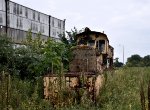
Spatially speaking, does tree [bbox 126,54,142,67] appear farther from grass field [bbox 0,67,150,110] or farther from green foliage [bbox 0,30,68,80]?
grass field [bbox 0,67,150,110]

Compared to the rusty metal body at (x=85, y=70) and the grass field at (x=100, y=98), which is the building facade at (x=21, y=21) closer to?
the rusty metal body at (x=85, y=70)

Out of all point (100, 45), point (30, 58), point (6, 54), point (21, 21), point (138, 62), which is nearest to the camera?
point (6, 54)

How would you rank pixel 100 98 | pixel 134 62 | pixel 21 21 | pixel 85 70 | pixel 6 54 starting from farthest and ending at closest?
pixel 134 62 → pixel 21 21 → pixel 6 54 → pixel 85 70 → pixel 100 98

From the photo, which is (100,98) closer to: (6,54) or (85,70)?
(85,70)

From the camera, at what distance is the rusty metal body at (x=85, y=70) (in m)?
10.5

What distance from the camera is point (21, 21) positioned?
54.9 m

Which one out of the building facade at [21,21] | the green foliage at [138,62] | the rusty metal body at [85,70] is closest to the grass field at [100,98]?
the rusty metal body at [85,70]

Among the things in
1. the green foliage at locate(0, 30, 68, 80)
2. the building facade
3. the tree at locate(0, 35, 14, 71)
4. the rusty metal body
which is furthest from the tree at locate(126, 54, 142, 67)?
the tree at locate(0, 35, 14, 71)

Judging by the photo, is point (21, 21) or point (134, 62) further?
point (134, 62)

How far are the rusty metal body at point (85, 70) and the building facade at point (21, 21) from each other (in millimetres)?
21769

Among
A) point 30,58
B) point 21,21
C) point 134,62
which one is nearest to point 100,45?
point 30,58

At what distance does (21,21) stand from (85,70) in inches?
1568

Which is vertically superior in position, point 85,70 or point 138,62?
point 138,62

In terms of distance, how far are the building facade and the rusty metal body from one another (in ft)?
71.4
